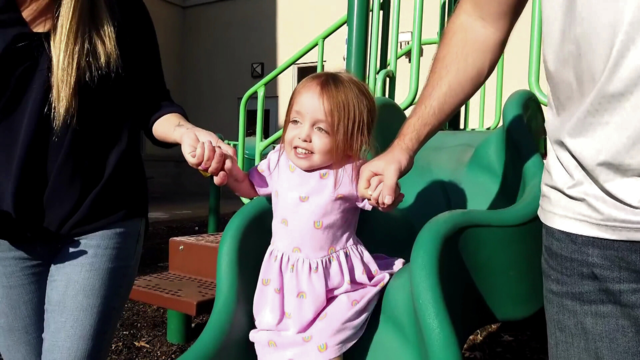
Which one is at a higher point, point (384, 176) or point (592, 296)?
→ point (384, 176)

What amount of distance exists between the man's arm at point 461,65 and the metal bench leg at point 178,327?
7.68 ft

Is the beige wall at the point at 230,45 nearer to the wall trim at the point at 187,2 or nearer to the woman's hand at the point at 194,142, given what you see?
the wall trim at the point at 187,2

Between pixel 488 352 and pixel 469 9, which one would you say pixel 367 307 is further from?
pixel 488 352

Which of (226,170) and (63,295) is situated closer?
(63,295)

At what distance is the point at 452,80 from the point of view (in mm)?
1190

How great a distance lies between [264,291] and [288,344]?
0.56 ft

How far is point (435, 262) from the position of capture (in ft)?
4.81

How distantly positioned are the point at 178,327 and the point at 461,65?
8.24 ft

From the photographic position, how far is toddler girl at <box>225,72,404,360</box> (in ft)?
5.41

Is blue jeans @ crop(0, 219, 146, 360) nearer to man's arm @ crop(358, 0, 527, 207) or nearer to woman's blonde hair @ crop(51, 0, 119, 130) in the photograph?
woman's blonde hair @ crop(51, 0, 119, 130)

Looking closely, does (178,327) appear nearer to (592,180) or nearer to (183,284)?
(183,284)

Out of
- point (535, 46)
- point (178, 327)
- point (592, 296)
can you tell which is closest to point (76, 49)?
point (592, 296)

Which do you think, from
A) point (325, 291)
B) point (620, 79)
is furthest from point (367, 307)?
point (620, 79)

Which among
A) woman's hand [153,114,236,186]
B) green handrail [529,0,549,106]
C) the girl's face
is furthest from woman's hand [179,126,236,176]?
green handrail [529,0,549,106]
